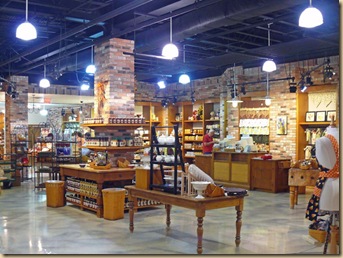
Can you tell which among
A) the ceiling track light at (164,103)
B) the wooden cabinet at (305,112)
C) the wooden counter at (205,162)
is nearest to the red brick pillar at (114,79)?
the wooden counter at (205,162)

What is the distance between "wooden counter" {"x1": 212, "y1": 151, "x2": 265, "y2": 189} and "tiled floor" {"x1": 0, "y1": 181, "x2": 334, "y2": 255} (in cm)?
244

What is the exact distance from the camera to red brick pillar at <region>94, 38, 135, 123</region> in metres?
8.69

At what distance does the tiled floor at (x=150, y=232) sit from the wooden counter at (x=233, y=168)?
2441 mm

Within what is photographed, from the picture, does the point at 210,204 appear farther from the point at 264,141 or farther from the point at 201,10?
the point at 264,141

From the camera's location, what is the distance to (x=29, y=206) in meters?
8.77

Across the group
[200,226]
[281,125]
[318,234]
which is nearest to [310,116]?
[281,125]

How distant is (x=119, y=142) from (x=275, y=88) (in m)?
6.16

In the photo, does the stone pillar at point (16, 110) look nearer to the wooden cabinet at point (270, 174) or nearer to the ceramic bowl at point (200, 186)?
the wooden cabinet at point (270, 174)

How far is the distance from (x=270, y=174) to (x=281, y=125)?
227cm

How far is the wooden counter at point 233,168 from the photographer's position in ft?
37.2

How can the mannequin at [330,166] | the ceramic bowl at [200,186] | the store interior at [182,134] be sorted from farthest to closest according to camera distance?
the store interior at [182,134] < the ceramic bowl at [200,186] < the mannequin at [330,166]

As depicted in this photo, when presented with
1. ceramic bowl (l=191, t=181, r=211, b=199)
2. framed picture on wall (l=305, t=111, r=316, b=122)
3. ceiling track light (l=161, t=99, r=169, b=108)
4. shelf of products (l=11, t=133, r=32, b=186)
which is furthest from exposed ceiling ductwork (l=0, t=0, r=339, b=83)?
ceiling track light (l=161, t=99, r=169, b=108)

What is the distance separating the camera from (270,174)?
35.0 ft

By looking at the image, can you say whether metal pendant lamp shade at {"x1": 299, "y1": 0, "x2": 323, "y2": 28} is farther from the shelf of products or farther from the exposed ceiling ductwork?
the shelf of products
